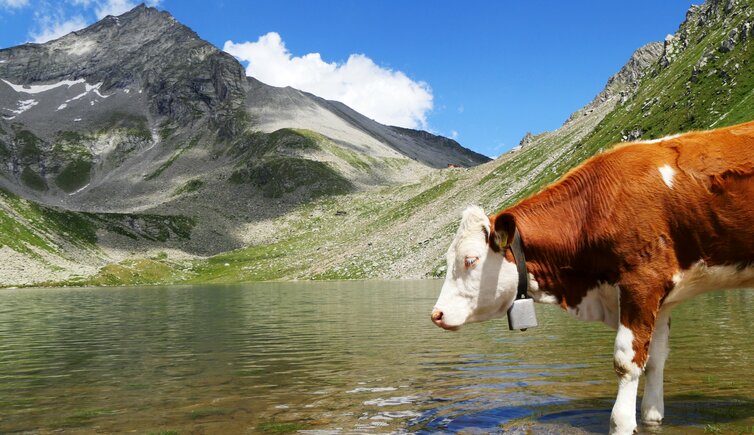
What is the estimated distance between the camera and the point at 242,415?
11.6 metres

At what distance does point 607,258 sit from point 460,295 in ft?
6.35

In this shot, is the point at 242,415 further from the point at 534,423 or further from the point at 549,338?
the point at 549,338

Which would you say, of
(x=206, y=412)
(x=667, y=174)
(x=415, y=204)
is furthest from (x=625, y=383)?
(x=415, y=204)

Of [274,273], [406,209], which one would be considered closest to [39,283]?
[274,273]

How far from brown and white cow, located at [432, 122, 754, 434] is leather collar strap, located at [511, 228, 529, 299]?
0.07m

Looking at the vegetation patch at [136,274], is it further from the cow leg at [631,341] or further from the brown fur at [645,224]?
the cow leg at [631,341]

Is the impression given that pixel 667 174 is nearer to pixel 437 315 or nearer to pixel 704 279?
pixel 704 279

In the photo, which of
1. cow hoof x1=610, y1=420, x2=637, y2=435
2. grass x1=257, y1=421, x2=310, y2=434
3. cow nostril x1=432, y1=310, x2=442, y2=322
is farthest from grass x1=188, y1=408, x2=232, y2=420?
cow hoof x1=610, y1=420, x2=637, y2=435

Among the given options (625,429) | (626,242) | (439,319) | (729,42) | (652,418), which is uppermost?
(729,42)

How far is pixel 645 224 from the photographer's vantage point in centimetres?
721

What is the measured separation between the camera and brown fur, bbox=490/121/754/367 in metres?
7.12

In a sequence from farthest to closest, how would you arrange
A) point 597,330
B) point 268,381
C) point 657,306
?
point 597,330 → point 268,381 → point 657,306

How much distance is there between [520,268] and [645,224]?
1633 millimetres

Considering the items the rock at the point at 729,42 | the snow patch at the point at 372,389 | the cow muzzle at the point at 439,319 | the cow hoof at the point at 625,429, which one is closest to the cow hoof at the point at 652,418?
the cow hoof at the point at 625,429
